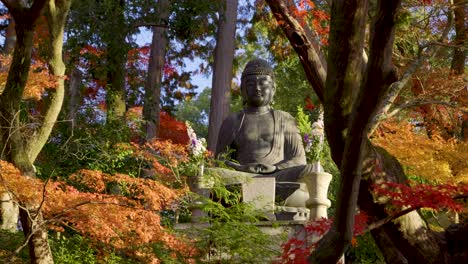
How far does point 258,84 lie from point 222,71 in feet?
18.5

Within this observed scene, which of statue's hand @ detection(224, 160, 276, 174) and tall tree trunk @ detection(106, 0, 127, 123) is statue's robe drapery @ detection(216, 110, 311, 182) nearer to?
statue's hand @ detection(224, 160, 276, 174)

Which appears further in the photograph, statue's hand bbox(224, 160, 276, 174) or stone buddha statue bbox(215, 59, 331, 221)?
stone buddha statue bbox(215, 59, 331, 221)

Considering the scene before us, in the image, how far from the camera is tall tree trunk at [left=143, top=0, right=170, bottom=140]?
14934 millimetres

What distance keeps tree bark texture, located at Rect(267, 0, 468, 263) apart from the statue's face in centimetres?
456

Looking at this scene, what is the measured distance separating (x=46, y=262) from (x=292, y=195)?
3.53m

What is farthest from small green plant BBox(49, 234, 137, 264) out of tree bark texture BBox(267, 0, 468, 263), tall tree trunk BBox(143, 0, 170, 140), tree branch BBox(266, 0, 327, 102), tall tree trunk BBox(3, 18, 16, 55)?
→ tall tree trunk BBox(3, 18, 16, 55)

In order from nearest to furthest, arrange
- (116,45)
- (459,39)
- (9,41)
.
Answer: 1. (459,39)
2. (116,45)
3. (9,41)

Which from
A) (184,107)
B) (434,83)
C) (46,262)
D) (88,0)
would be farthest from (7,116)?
(184,107)

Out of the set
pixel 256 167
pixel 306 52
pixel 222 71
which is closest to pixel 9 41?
pixel 222 71

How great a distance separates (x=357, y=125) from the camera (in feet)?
13.0

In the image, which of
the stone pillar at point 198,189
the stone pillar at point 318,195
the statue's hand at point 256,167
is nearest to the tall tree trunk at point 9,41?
the statue's hand at point 256,167

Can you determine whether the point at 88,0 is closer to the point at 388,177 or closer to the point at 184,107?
the point at 388,177

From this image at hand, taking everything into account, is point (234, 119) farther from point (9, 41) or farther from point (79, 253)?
point (9, 41)

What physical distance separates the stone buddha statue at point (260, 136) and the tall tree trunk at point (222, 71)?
183 inches
